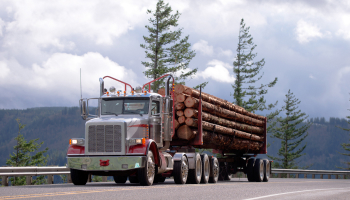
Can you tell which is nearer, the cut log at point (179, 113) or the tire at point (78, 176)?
the tire at point (78, 176)

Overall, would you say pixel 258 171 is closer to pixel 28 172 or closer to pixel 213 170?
pixel 213 170

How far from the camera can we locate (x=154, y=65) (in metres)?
48.4

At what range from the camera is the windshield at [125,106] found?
14.8 metres

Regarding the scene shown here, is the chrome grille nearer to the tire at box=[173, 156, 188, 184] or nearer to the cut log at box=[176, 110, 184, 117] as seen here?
the tire at box=[173, 156, 188, 184]

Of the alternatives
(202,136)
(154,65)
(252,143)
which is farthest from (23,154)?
(202,136)

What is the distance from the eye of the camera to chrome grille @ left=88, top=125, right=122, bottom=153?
44.6 ft

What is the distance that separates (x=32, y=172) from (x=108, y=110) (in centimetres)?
393

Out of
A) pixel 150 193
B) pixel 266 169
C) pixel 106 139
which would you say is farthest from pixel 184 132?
pixel 266 169

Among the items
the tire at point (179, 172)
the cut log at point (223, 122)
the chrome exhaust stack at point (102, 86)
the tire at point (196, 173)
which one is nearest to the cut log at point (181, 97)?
the cut log at point (223, 122)

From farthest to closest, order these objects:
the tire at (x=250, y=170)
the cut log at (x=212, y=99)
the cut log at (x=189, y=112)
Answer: the tire at (x=250, y=170) → the cut log at (x=212, y=99) → the cut log at (x=189, y=112)

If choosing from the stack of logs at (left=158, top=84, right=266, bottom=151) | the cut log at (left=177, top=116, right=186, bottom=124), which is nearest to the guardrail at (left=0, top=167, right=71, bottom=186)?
the stack of logs at (left=158, top=84, right=266, bottom=151)

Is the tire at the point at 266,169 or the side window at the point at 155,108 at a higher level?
the side window at the point at 155,108

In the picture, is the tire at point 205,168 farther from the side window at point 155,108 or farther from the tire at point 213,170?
the side window at point 155,108

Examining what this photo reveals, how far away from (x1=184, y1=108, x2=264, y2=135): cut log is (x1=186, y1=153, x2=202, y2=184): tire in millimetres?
1552
